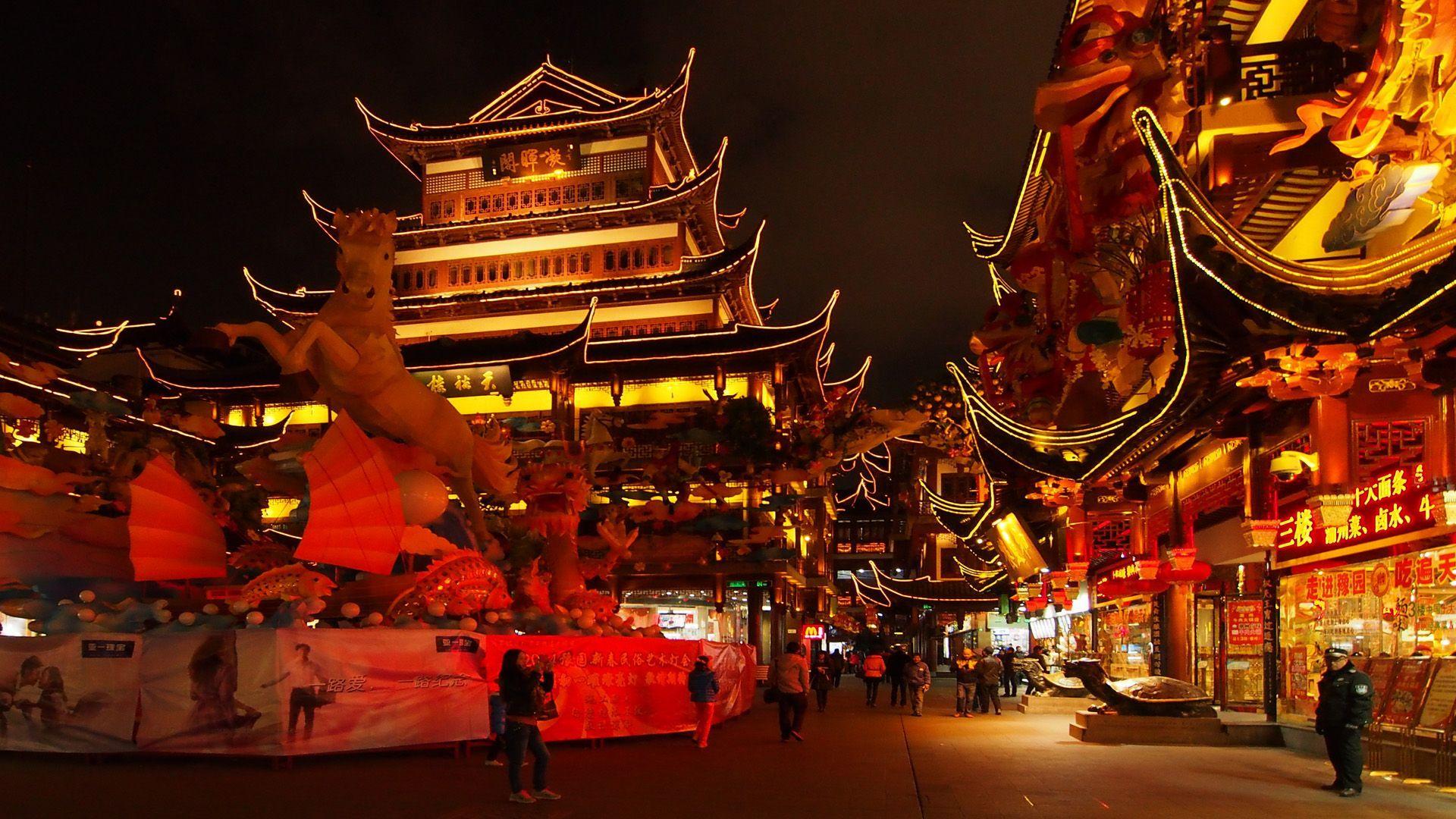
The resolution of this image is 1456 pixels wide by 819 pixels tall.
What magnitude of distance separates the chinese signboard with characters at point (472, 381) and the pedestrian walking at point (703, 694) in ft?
97.1

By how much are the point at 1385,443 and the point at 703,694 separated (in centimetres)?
799

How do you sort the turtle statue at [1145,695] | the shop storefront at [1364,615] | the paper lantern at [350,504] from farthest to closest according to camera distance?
the turtle statue at [1145,695], the paper lantern at [350,504], the shop storefront at [1364,615]

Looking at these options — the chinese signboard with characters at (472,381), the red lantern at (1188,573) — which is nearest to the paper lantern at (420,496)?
the red lantern at (1188,573)

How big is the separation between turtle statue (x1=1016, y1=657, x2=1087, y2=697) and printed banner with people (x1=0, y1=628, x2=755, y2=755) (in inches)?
486

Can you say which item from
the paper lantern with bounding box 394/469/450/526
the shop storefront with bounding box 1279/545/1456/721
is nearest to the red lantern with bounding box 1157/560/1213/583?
the shop storefront with bounding box 1279/545/1456/721

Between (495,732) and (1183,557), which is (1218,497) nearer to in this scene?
(1183,557)

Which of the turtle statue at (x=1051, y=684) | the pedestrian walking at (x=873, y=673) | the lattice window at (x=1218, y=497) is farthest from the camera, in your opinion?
the pedestrian walking at (x=873, y=673)

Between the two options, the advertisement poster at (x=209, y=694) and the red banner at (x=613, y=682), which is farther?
the red banner at (x=613, y=682)

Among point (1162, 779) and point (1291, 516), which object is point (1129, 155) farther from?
point (1162, 779)

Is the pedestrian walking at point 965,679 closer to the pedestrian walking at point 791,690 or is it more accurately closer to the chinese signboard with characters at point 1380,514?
the pedestrian walking at point 791,690

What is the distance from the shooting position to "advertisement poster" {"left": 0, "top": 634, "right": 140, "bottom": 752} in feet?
34.6

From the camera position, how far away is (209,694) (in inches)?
406

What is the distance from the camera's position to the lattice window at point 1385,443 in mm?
11891

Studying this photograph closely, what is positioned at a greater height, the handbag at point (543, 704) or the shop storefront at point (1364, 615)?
the shop storefront at point (1364, 615)
